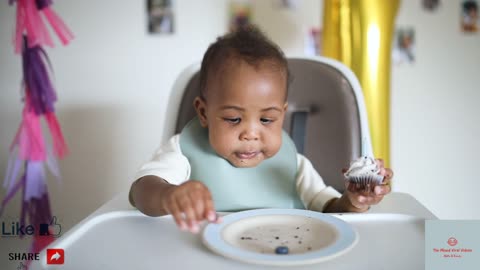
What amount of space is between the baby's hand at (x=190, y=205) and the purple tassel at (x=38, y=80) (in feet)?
2.88

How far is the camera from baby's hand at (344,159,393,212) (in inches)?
21.7

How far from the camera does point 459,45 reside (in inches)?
43.0

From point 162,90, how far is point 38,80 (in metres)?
0.35

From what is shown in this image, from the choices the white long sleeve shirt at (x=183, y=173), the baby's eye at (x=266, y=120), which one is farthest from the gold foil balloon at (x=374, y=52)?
the baby's eye at (x=266, y=120)

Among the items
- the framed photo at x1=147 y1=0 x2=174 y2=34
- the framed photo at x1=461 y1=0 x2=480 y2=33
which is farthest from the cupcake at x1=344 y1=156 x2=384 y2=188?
the framed photo at x1=147 y1=0 x2=174 y2=34

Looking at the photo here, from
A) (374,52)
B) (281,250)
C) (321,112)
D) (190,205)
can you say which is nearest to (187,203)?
(190,205)

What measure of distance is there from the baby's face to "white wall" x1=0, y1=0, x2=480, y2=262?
1.82ft

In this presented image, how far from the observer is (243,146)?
25.8 inches

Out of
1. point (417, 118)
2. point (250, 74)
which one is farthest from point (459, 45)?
point (250, 74)

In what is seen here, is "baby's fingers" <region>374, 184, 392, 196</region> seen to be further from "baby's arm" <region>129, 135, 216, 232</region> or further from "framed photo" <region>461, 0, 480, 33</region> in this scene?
"framed photo" <region>461, 0, 480, 33</region>

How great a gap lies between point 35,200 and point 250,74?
28.1 inches

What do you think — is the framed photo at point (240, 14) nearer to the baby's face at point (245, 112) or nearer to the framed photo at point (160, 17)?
the framed photo at point (160, 17)

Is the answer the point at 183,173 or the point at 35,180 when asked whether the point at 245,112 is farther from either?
the point at 35,180

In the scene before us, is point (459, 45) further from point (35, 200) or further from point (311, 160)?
point (35, 200)
